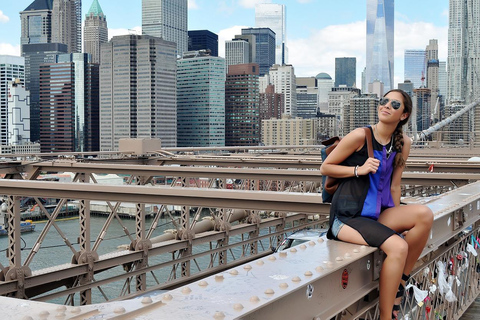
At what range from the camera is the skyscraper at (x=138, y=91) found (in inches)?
7426

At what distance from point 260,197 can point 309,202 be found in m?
0.49

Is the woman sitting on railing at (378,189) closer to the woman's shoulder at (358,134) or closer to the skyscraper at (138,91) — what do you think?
the woman's shoulder at (358,134)

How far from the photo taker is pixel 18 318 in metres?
2.04

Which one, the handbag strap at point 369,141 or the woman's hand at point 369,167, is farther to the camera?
the handbag strap at point 369,141

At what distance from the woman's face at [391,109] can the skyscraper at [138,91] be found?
182158 mm

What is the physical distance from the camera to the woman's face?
3.95 meters

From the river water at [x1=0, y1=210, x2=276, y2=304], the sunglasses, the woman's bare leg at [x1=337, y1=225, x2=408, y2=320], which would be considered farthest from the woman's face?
the river water at [x1=0, y1=210, x2=276, y2=304]

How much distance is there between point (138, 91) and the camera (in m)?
190

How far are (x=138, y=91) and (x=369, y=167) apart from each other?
624 ft

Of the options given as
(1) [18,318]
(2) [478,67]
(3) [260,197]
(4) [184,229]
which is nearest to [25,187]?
(3) [260,197]

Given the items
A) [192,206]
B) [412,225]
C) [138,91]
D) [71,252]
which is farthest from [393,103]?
[138,91]

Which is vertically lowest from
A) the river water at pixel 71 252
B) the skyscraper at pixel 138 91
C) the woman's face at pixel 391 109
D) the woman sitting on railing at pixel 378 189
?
the river water at pixel 71 252

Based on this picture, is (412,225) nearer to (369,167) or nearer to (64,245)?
(369,167)

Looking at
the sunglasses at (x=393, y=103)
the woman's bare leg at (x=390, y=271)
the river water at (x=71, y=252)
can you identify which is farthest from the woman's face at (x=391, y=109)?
the river water at (x=71, y=252)
